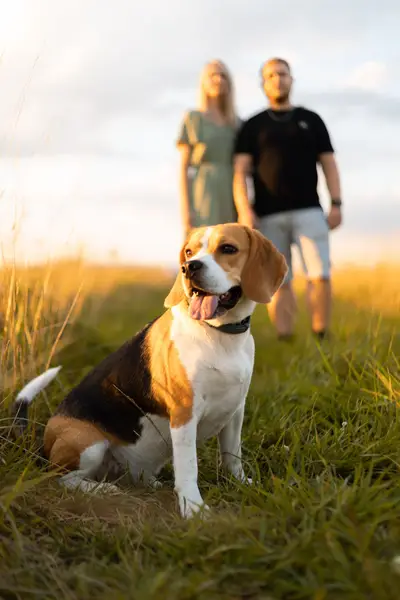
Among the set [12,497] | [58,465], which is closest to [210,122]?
[58,465]

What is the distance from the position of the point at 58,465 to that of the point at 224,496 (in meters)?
0.92

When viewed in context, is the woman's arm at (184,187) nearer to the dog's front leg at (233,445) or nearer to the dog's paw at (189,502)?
the dog's front leg at (233,445)

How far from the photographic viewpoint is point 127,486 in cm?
392

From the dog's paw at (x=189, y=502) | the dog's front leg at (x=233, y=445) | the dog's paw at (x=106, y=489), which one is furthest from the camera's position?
the dog's front leg at (x=233, y=445)

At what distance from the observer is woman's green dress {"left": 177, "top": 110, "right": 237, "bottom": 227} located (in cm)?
680

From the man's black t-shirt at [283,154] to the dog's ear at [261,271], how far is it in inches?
135

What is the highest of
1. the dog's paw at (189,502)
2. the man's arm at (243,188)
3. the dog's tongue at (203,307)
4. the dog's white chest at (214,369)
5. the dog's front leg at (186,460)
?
the man's arm at (243,188)

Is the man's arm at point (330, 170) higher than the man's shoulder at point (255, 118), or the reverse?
the man's shoulder at point (255, 118)

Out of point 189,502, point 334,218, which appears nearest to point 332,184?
point 334,218

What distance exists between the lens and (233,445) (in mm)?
3881

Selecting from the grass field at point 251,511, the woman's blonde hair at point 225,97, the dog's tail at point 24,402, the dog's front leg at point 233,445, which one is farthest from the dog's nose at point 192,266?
the woman's blonde hair at point 225,97

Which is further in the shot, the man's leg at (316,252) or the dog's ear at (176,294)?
the man's leg at (316,252)

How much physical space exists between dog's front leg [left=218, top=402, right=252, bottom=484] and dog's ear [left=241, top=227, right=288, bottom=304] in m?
0.65

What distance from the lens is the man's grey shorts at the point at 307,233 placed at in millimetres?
6965
